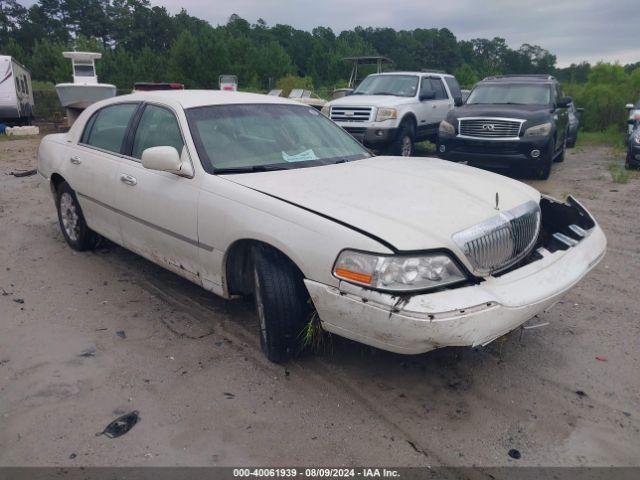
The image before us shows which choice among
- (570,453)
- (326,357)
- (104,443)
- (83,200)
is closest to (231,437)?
(104,443)

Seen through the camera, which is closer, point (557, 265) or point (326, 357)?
point (557, 265)

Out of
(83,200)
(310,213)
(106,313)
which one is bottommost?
(106,313)

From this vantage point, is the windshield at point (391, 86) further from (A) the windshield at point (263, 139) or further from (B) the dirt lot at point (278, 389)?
(B) the dirt lot at point (278, 389)

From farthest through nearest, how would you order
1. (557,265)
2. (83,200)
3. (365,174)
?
(83,200) < (365,174) < (557,265)

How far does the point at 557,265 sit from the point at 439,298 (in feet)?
3.14

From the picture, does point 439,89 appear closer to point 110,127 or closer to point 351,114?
point 351,114

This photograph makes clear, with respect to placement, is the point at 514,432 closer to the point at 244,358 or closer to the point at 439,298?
the point at 439,298

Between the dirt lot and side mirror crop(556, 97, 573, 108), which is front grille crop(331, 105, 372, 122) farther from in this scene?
the dirt lot

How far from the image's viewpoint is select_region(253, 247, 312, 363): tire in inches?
119

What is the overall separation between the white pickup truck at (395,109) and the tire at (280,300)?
25.2ft

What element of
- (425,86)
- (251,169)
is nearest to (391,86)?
(425,86)

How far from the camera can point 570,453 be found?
8.38 feet

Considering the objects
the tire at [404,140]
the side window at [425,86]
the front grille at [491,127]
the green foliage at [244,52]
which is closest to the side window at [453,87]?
the side window at [425,86]

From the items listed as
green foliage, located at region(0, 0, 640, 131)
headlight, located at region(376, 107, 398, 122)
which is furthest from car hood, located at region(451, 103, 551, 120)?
green foliage, located at region(0, 0, 640, 131)
